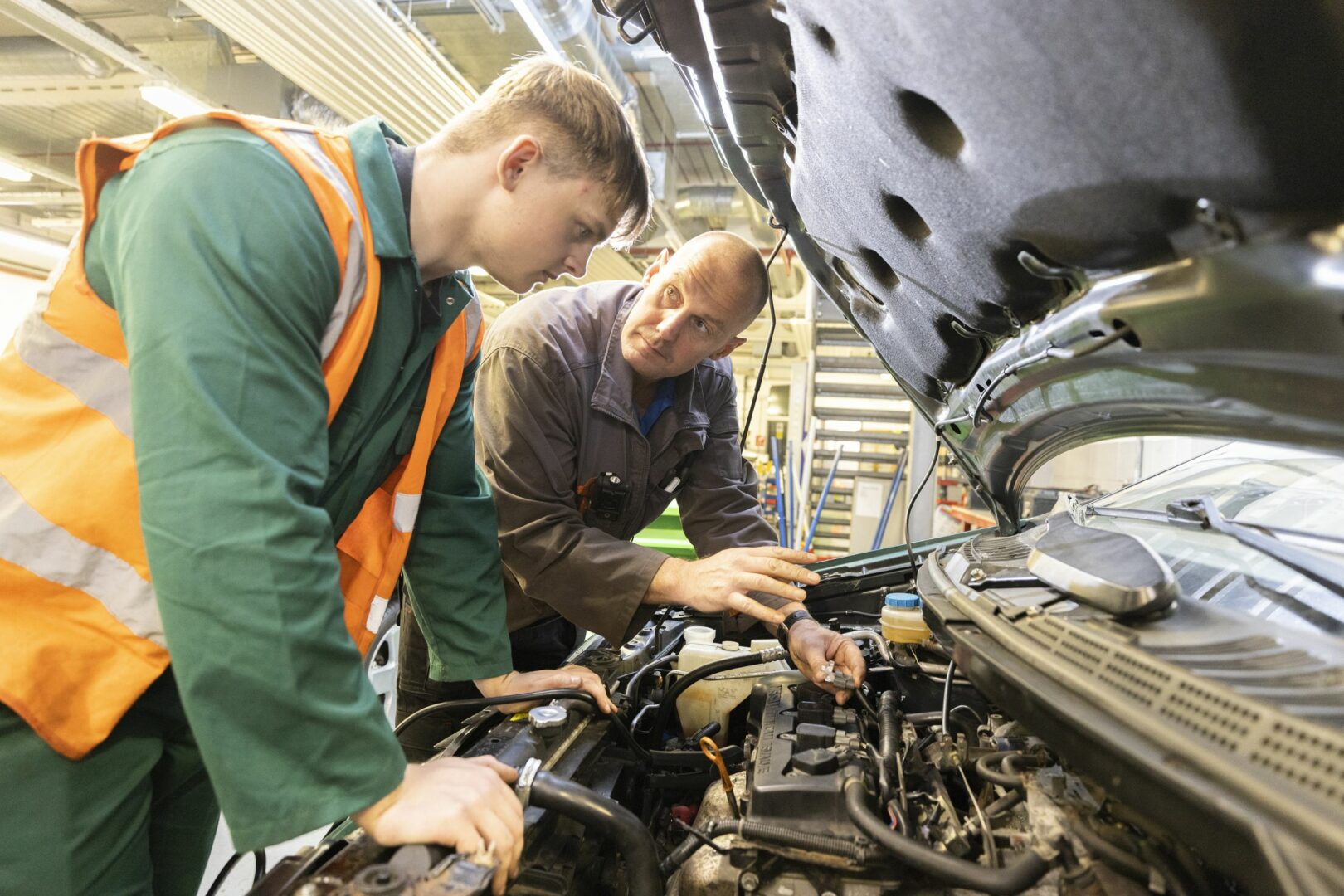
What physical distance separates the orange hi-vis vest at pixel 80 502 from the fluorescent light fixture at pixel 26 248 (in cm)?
483

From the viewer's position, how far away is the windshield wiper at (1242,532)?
85cm

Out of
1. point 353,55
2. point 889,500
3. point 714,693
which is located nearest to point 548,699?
point 714,693

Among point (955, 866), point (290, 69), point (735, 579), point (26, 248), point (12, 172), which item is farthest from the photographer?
point (12, 172)

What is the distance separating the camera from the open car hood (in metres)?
0.51

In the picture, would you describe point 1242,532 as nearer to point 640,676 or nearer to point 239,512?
point 640,676

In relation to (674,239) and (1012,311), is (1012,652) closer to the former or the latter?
(1012,311)

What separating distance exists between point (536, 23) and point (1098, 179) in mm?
2541

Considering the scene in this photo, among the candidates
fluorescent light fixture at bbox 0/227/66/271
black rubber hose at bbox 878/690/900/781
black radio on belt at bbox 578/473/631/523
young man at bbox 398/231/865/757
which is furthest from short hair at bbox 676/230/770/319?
fluorescent light fixture at bbox 0/227/66/271

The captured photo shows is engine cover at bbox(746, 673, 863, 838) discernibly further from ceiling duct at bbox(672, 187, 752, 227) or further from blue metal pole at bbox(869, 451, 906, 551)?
ceiling duct at bbox(672, 187, 752, 227)

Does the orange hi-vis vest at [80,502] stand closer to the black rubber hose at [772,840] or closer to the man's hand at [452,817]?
the man's hand at [452,817]

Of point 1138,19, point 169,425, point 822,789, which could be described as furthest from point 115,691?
point 1138,19

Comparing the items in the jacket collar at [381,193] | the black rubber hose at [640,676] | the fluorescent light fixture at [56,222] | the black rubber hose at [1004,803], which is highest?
the jacket collar at [381,193]

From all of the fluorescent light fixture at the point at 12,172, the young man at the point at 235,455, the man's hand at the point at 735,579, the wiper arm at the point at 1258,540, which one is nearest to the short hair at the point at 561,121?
the young man at the point at 235,455

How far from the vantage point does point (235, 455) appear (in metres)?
0.67
